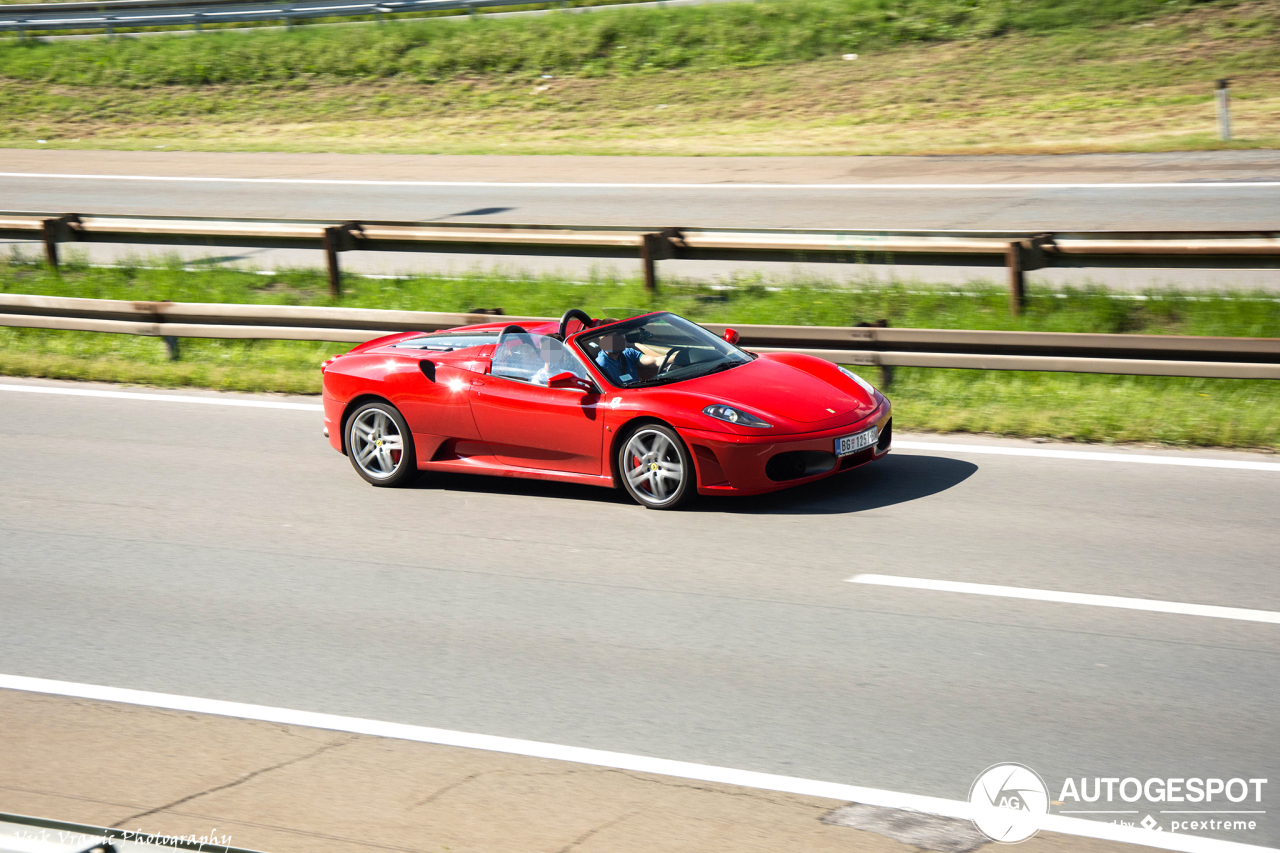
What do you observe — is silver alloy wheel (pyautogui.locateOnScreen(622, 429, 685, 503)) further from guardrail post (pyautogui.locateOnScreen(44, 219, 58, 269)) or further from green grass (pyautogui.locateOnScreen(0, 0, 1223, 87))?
green grass (pyautogui.locateOnScreen(0, 0, 1223, 87))

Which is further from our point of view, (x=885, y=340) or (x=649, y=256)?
(x=649, y=256)

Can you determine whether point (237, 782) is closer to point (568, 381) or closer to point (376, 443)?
point (568, 381)

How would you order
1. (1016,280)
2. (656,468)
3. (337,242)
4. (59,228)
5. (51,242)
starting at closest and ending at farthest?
(656,468)
(1016,280)
(337,242)
(59,228)
(51,242)

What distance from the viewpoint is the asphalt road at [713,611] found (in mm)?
5387

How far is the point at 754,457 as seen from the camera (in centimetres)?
812

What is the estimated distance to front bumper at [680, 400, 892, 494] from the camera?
8.11m

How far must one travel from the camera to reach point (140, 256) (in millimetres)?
17141

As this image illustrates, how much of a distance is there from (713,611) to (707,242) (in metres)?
6.59

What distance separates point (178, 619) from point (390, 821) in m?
2.80

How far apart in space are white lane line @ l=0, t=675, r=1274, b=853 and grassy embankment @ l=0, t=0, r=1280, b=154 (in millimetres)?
18364

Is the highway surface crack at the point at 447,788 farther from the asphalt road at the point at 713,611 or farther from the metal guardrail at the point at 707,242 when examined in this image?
the metal guardrail at the point at 707,242

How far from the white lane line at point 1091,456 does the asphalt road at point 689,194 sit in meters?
3.58

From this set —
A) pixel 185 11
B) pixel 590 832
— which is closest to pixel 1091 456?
pixel 590 832

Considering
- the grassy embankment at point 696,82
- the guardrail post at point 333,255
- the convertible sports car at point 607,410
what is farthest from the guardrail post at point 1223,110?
the convertible sports car at point 607,410
